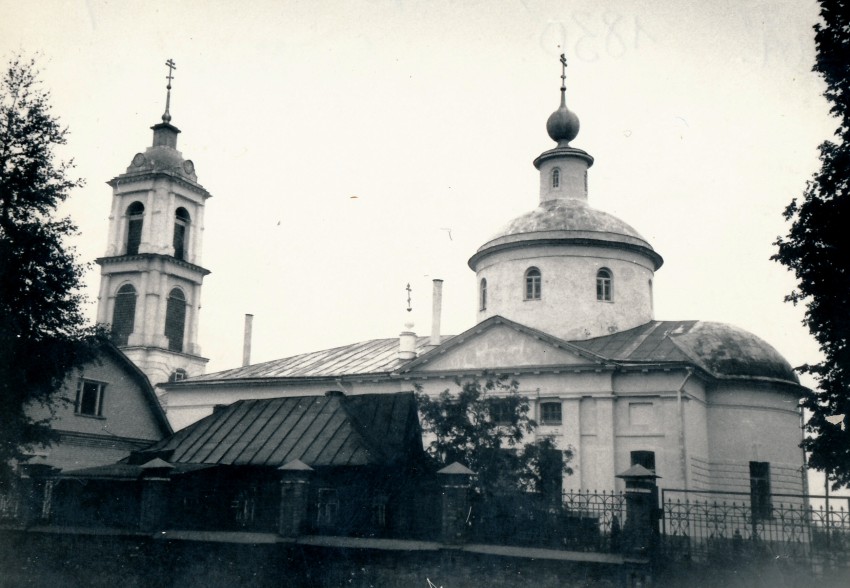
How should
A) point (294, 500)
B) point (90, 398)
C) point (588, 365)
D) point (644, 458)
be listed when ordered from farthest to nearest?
point (588, 365) → point (644, 458) → point (90, 398) → point (294, 500)

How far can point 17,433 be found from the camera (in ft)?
55.9

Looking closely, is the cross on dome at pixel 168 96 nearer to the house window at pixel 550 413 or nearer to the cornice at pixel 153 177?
the cornice at pixel 153 177

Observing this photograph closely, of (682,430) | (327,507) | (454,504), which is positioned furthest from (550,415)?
(454,504)

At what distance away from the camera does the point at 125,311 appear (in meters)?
46.5

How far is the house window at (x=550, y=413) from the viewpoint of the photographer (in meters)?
28.2

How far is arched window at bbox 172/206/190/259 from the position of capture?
4754cm

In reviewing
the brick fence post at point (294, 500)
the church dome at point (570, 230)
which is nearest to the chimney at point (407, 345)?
Answer: the church dome at point (570, 230)

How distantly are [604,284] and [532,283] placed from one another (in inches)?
102

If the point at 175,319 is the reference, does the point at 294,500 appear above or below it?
below

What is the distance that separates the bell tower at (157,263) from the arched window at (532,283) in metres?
21.7

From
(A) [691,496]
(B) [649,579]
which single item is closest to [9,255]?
(B) [649,579]

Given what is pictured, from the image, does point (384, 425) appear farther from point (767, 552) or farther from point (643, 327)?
point (643, 327)

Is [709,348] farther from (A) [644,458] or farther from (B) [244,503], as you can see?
(B) [244,503]

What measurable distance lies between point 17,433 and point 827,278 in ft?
53.0
